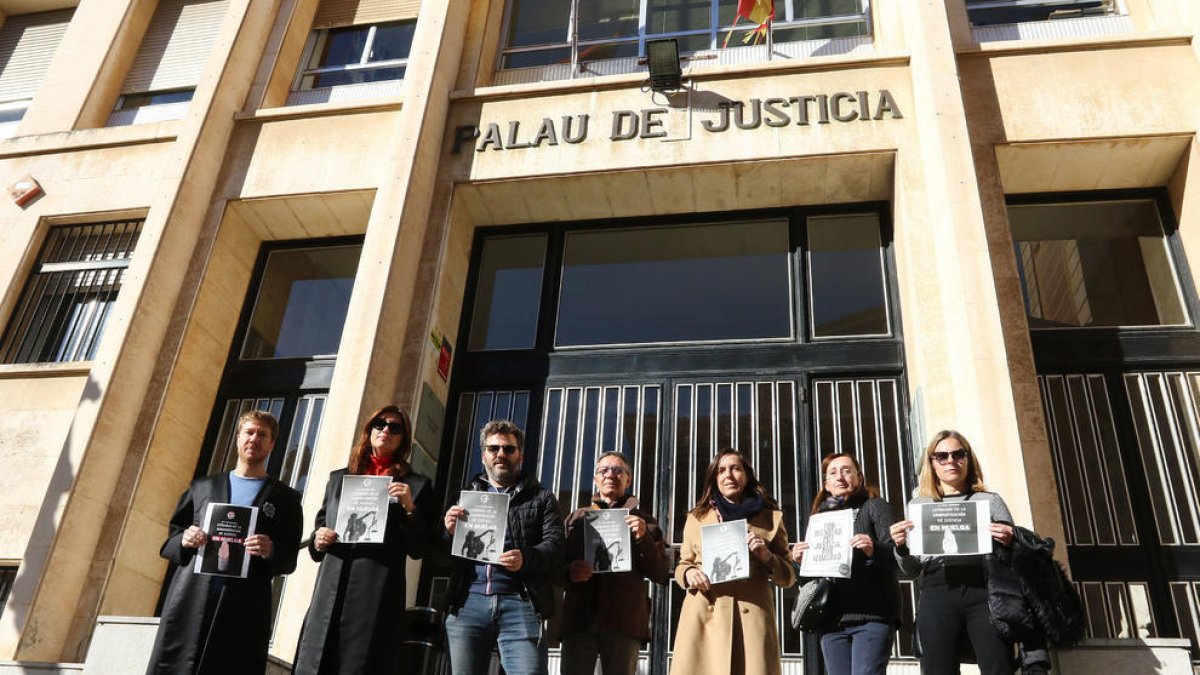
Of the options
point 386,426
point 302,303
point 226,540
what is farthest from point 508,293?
point 226,540

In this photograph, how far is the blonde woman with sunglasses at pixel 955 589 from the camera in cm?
452

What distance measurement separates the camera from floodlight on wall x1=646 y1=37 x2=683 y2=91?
923cm

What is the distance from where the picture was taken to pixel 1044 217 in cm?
927

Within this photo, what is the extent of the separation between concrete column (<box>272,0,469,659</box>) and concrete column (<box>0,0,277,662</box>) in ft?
7.58

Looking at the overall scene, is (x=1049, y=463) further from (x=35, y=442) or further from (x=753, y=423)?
(x=35, y=442)

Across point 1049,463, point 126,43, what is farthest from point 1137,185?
point 126,43

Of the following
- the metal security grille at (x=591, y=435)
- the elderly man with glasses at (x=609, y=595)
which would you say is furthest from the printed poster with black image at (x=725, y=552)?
the metal security grille at (x=591, y=435)

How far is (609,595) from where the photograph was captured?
5031mm

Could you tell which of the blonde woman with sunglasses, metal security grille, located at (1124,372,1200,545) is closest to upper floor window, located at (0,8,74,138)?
the blonde woman with sunglasses

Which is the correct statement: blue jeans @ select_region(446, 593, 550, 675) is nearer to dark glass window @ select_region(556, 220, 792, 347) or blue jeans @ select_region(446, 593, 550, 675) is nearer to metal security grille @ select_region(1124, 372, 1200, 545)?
dark glass window @ select_region(556, 220, 792, 347)

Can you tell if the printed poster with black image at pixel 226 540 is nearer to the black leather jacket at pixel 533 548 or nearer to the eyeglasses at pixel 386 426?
the eyeglasses at pixel 386 426

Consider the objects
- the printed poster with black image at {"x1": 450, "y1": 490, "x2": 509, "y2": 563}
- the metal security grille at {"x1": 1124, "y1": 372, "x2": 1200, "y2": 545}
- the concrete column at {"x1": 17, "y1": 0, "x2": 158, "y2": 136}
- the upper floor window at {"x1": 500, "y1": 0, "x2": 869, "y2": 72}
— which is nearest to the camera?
the printed poster with black image at {"x1": 450, "y1": 490, "x2": 509, "y2": 563}

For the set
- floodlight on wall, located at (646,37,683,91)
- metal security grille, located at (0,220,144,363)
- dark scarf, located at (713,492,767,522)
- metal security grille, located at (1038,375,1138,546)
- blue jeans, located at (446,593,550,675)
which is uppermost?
floodlight on wall, located at (646,37,683,91)

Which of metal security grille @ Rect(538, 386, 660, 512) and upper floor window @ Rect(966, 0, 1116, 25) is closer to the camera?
metal security grille @ Rect(538, 386, 660, 512)
